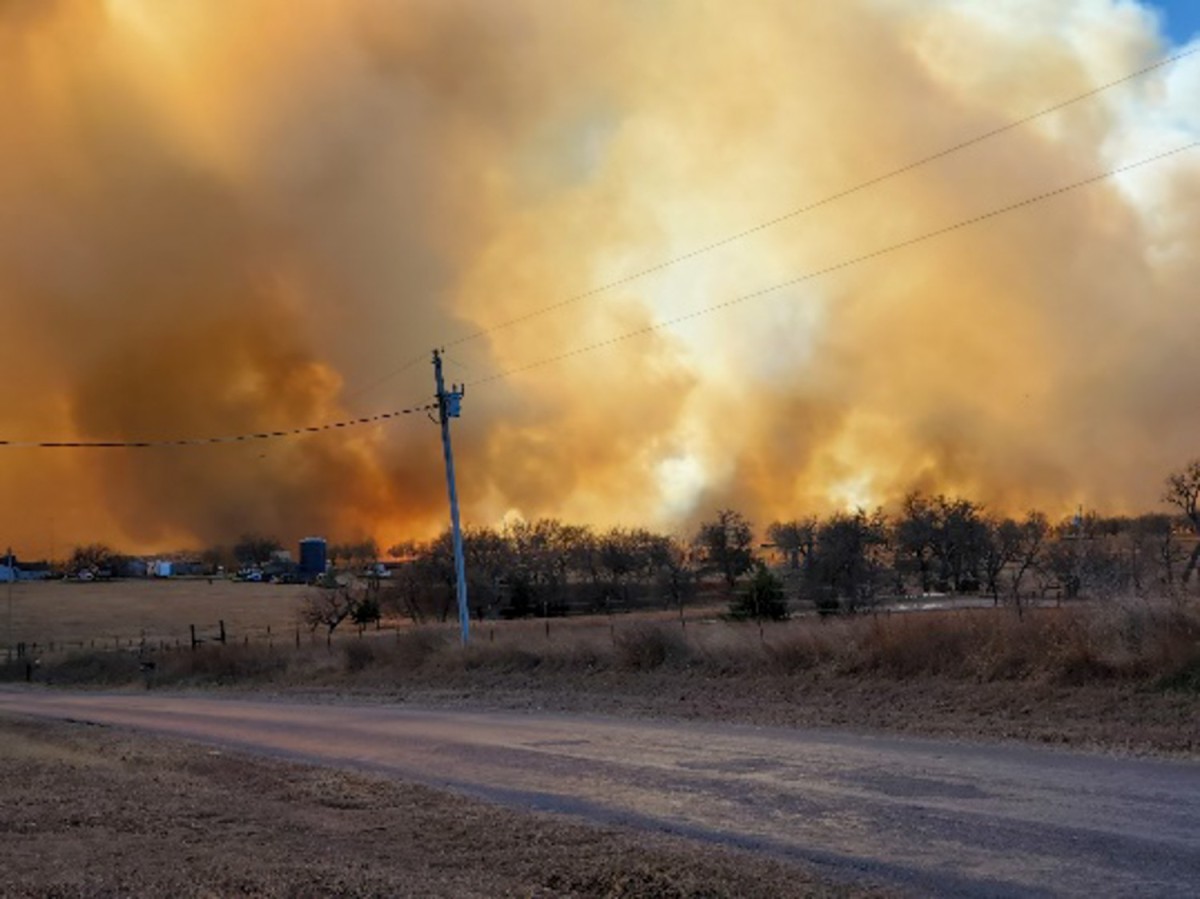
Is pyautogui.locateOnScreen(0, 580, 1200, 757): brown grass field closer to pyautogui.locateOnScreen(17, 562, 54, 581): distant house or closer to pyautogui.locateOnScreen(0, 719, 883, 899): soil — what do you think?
pyautogui.locateOnScreen(0, 719, 883, 899): soil

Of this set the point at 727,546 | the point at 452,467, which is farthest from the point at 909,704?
the point at 727,546

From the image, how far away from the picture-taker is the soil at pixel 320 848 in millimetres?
6883

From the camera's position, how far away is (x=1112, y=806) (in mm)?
9242

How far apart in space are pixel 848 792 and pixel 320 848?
500cm

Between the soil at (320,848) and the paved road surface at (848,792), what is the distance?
0.82 m

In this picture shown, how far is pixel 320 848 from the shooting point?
27.7 feet

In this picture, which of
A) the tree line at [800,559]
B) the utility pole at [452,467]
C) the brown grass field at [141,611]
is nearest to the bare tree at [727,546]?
the tree line at [800,559]

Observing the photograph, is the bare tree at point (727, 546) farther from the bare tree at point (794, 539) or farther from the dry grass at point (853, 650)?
the dry grass at point (853, 650)

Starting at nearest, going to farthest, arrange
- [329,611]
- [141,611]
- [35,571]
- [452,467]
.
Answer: [452,467]
[329,611]
[141,611]
[35,571]

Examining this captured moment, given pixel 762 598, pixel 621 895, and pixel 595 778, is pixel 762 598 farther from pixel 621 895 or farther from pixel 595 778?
pixel 621 895

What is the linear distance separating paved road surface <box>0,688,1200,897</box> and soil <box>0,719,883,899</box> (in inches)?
32.3

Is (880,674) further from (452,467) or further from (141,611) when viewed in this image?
(141,611)

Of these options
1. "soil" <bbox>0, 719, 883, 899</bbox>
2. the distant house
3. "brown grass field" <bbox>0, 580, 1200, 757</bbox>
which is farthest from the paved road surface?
the distant house

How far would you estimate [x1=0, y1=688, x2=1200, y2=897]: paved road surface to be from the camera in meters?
7.51
